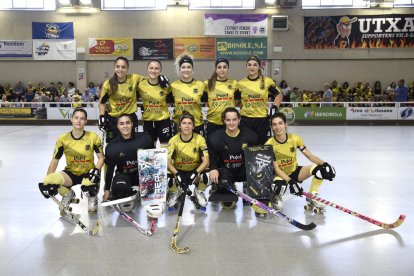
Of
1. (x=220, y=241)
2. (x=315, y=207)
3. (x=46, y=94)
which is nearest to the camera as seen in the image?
(x=220, y=241)

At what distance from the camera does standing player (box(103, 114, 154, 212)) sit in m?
3.67

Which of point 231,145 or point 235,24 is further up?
point 235,24

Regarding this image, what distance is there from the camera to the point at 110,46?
51.0 ft

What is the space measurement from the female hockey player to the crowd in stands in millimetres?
10077

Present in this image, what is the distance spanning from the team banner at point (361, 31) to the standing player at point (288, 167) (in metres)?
12.8

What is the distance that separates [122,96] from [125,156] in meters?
0.80

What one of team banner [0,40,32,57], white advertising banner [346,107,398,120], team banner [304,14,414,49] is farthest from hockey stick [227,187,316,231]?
team banner [0,40,32,57]

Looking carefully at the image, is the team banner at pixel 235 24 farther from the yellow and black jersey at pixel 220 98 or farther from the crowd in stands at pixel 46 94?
the yellow and black jersey at pixel 220 98

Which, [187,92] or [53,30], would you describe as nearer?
[187,92]

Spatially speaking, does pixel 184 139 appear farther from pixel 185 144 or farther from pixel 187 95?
pixel 187 95

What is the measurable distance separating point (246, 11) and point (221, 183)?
1301 cm

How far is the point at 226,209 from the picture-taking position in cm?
378

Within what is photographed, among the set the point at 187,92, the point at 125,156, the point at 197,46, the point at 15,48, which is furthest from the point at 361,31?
the point at 125,156

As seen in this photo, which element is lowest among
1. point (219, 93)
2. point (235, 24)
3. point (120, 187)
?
point (120, 187)
